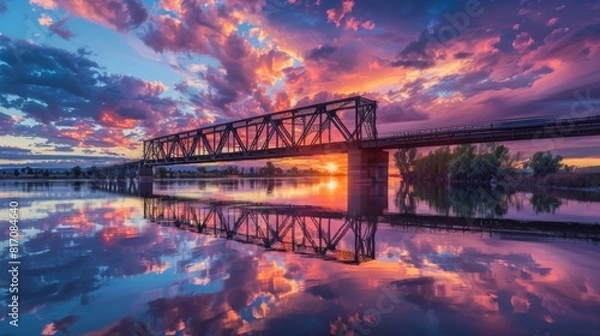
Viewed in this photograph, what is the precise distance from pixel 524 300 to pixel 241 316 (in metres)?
5.47

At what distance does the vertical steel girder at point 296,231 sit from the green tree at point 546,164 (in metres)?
92.7

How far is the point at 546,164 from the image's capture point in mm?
90625

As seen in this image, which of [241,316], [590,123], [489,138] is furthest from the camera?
[489,138]

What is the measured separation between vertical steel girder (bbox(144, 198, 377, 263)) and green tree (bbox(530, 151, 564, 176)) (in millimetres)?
92677

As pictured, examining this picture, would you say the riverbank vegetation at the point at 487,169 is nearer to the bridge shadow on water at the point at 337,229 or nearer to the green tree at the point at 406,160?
the green tree at the point at 406,160

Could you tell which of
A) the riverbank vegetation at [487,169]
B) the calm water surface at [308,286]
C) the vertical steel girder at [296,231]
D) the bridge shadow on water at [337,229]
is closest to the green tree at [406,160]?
the riverbank vegetation at [487,169]

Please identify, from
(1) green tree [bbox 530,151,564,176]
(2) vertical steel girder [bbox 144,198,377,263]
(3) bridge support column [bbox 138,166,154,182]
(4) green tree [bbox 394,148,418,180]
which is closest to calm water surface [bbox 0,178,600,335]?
(2) vertical steel girder [bbox 144,198,377,263]

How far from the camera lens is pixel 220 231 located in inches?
632

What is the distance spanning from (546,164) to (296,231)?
99.1 m

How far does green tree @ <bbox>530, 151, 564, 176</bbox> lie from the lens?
88812 millimetres

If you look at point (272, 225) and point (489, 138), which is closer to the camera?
point (272, 225)

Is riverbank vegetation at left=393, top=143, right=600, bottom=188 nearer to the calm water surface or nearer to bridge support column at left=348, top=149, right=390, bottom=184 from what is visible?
bridge support column at left=348, top=149, right=390, bottom=184

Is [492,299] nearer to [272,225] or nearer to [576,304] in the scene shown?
[576,304]

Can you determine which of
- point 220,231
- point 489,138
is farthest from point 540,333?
point 489,138
